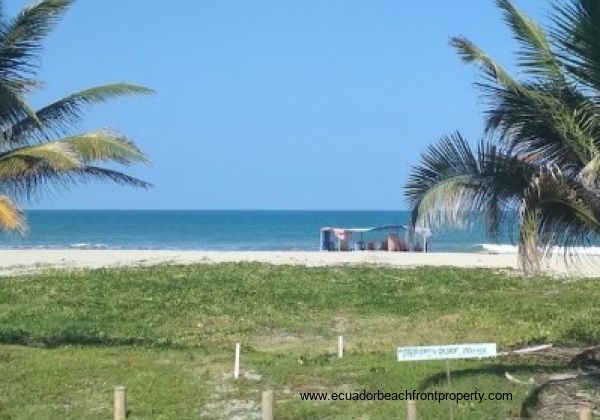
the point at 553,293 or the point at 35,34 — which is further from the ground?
the point at 35,34

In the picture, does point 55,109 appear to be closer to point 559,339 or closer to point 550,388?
point 550,388

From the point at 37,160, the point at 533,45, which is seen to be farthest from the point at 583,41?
the point at 37,160

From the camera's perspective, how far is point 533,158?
32.1 ft

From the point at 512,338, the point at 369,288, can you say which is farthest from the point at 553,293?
the point at 512,338

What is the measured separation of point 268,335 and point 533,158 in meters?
6.54

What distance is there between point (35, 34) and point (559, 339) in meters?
8.33

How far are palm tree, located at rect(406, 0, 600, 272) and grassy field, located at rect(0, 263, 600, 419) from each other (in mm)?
1681

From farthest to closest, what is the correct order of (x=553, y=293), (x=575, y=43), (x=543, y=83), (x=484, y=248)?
(x=484, y=248), (x=553, y=293), (x=543, y=83), (x=575, y=43)

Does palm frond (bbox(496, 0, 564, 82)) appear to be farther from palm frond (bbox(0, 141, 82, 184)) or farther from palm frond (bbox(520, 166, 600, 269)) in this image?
palm frond (bbox(0, 141, 82, 184))

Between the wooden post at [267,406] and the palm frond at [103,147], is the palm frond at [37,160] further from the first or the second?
the wooden post at [267,406]

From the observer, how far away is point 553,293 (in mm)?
20547

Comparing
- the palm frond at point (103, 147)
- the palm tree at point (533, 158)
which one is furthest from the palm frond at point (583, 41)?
the palm frond at point (103, 147)

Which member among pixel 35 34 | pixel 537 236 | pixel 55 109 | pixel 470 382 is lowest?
pixel 470 382

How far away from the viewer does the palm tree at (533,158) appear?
358 inches
